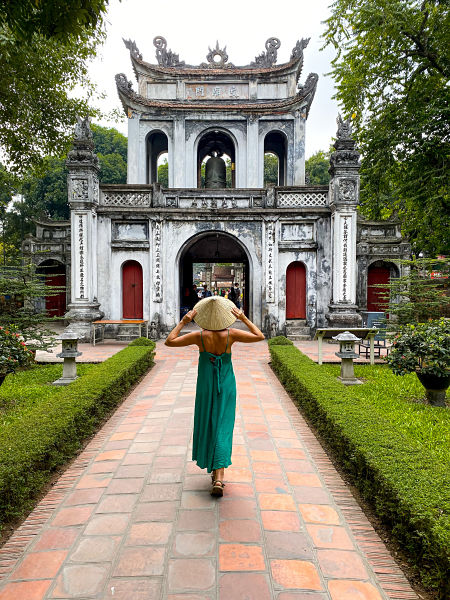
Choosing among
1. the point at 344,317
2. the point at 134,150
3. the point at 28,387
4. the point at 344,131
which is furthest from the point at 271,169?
the point at 28,387

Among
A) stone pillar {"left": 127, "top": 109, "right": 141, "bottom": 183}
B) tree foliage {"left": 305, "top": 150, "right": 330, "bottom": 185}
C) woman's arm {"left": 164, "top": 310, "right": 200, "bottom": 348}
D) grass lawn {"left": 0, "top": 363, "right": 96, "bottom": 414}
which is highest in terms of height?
tree foliage {"left": 305, "top": 150, "right": 330, "bottom": 185}

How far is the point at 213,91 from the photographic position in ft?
56.9

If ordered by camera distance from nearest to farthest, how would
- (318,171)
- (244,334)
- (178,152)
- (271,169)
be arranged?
1. (244,334)
2. (178,152)
3. (318,171)
4. (271,169)

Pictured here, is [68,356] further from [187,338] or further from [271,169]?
[271,169]

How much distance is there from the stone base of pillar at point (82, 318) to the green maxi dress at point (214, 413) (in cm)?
985

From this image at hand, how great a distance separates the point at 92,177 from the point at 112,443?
10450 mm

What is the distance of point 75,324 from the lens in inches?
500

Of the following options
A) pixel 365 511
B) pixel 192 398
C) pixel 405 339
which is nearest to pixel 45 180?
pixel 192 398

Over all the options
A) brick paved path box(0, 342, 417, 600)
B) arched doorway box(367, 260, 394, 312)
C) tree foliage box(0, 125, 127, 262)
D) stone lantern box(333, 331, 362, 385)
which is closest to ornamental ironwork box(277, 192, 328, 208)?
arched doorway box(367, 260, 394, 312)

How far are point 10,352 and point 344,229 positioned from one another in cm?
1057

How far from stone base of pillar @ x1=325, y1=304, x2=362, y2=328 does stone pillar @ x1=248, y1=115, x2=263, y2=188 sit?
22.5ft

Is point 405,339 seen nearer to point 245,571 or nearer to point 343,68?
point 245,571

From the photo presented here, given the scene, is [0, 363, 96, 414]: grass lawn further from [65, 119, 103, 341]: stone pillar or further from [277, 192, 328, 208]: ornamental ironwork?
[277, 192, 328, 208]: ornamental ironwork

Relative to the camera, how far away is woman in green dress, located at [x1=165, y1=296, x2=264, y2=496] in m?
3.62
